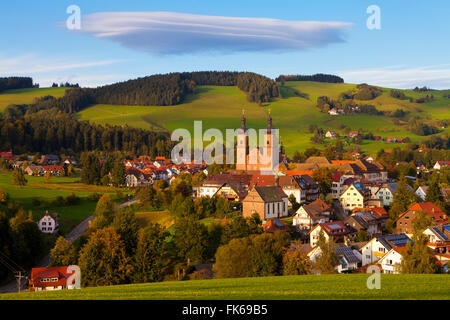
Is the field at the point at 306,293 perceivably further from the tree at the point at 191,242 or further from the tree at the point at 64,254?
the tree at the point at 64,254

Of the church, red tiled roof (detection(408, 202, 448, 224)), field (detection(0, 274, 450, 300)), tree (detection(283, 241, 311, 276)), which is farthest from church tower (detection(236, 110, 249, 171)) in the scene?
field (detection(0, 274, 450, 300))

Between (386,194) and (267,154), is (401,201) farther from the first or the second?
(267,154)

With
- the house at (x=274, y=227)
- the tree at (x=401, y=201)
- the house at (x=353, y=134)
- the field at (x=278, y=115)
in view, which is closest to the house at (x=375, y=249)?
the house at (x=274, y=227)

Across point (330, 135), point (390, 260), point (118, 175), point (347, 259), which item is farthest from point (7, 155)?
point (390, 260)

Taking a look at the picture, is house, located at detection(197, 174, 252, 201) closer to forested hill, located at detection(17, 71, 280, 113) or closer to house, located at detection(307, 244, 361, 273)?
house, located at detection(307, 244, 361, 273)

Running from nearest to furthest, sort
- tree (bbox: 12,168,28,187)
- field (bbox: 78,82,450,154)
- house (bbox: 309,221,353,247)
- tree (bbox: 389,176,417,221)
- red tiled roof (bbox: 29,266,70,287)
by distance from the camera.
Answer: red tiled roof (bbox: 29,266,70,287), house (bbox: 309,221,353,247), tree (bbox: 389,176,417,221), tree (bbox: 12,168,28,187), field (bbox: 78,82,450,154)

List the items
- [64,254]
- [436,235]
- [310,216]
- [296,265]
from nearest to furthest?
[296,265] < [64,254] < [436,235] < [310,216]
